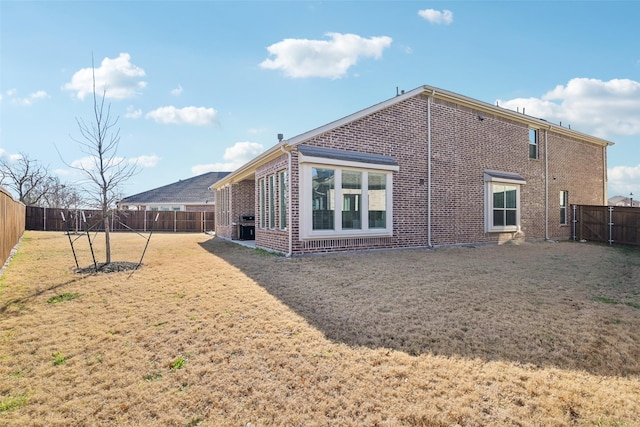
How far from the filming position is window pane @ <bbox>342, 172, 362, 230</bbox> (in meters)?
9.81

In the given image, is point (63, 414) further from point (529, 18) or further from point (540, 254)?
point (529, 18)

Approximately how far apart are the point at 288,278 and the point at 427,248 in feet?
20.8

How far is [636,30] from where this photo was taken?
11.2 metres

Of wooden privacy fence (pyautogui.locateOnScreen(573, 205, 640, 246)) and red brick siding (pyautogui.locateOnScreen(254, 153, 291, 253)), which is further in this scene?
wooden privacy fence (pyautogui.locateOnScreen(573, 205, 640, 246))

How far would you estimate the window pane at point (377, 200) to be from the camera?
1029 cm

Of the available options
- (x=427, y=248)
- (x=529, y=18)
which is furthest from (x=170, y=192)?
(x=529, y=18)

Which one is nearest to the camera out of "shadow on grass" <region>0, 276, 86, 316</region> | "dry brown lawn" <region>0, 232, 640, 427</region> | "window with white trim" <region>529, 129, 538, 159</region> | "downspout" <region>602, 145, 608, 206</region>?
"dry brown lawn" <region>0, 232, 640, 427</region>

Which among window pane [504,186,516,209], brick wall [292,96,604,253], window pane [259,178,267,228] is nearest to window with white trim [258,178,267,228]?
window pane [259,178,267,228]

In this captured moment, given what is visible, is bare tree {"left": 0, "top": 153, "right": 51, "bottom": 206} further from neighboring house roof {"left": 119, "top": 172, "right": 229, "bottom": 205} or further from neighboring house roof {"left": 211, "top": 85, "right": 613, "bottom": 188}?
neighboring house roof {"left": 211, "top": 85, "right": 613, "bottom": 188}

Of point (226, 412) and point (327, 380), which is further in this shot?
point (327, 380)

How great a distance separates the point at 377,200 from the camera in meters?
10.4

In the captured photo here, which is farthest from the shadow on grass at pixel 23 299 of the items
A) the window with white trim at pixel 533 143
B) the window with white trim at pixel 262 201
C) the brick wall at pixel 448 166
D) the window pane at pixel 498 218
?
the window with white trim at pixel 533 143

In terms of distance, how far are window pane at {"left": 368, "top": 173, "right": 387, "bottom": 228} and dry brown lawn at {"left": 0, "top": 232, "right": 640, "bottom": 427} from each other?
11.7 ft

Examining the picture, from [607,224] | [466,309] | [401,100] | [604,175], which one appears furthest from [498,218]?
[604,175]
